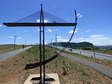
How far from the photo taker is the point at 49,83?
18.6 ft

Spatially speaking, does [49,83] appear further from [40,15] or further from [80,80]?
[40,15]

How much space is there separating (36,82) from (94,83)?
Result: 242 centimetres

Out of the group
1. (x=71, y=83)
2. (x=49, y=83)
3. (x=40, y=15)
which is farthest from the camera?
(x=71, y=83)

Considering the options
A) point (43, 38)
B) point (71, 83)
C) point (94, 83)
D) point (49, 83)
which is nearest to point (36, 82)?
point (49, 83)

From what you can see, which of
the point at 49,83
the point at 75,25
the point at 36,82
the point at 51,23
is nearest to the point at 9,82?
Answer: the point at 36,82

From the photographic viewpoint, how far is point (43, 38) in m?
5.30

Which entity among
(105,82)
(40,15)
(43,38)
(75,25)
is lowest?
(105,82)

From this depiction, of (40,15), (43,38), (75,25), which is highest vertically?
(40,15)

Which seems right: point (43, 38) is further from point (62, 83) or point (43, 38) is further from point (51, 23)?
point (62, 83)

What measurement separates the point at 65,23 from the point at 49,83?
2.42 m

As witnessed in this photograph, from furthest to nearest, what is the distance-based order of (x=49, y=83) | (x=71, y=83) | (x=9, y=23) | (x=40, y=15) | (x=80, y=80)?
(x=80, y=80), (x=71, y=83), (x=49, y=83), (x=40, y=15), (x=9, y=23)

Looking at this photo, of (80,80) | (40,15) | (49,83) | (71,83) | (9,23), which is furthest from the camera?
(80,80)

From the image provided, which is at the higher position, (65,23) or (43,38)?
(65,23)

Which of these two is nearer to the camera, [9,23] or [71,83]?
[9,23]
